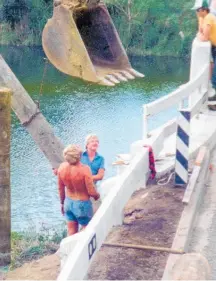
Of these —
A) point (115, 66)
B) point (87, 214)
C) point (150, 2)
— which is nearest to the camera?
point (87, 214)

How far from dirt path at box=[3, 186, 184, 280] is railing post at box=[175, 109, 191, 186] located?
0.60ft

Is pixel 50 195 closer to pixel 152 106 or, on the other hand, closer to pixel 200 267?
pixel 152 106

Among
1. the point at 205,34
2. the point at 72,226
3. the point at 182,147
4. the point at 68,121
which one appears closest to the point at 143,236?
the point at 182,147

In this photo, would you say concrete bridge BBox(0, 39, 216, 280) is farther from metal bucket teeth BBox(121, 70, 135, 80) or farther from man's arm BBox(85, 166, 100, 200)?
metal bucket teeth BBox(121, 70, 135, 80)

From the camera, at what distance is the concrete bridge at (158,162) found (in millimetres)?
5039

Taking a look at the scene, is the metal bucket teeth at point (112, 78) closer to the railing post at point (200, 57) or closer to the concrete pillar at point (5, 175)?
the concrete pillar at point (5, 175)

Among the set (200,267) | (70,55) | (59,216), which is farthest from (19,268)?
(59,216)

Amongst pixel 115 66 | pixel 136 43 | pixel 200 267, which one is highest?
pixel 115 66

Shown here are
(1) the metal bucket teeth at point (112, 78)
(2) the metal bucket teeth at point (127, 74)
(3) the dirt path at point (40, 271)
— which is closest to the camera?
(1) the metal bucket teeth at point (112, 78)

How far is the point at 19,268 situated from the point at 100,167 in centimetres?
368

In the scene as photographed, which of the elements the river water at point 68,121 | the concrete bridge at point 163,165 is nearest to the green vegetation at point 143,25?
the river water at point 68,121

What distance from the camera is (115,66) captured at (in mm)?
8859

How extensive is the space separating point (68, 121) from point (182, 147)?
24.2 meters

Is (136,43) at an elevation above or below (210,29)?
below
